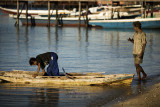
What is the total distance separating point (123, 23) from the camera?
47438mm

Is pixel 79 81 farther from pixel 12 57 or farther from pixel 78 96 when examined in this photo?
pixel 12 57

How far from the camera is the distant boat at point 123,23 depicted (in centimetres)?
4569

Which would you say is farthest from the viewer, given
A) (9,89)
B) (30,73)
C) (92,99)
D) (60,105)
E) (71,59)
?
(71,59)

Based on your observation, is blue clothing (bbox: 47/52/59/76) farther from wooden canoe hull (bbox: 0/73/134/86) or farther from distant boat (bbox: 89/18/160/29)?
distant boat (bbox: 89/18/160/29)

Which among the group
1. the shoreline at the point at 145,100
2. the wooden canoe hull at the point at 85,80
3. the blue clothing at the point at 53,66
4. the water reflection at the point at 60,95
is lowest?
the water reflection at the point at 60,95

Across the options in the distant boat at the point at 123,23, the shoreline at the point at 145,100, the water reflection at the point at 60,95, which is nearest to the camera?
the shoreline at the point at 145,100

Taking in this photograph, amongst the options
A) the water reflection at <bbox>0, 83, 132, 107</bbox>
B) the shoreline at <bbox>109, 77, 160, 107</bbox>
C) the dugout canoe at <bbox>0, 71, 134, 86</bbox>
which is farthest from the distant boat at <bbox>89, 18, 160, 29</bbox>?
the shoreline at <bbox>109, 77, 160, 107</bbox>

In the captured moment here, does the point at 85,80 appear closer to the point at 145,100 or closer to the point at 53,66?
the point at 53,66

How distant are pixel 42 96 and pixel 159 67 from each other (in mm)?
7251

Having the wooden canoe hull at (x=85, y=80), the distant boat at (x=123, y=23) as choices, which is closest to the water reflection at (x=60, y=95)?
the wooden canoe hull at (x=85, y=80)

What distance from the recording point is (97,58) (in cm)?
1927

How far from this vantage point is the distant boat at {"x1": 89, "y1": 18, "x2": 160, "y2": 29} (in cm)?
4569

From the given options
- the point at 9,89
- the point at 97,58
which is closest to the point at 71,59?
the point at 97,58

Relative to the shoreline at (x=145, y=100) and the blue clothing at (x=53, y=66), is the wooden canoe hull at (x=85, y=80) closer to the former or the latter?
the blue clothing at (x=53, y=66)
